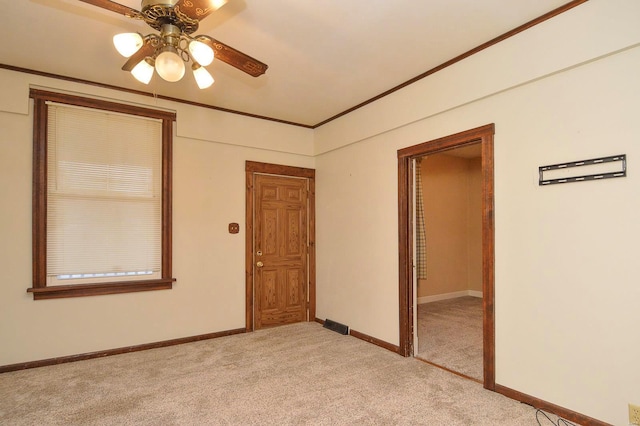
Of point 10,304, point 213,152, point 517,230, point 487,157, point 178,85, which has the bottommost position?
point 10,304

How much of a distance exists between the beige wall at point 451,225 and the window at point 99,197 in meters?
4.42

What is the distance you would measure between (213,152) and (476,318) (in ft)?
14.3

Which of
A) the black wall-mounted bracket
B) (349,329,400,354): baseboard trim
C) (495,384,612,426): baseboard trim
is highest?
the black wall-mounted bracket

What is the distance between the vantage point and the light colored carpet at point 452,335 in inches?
136

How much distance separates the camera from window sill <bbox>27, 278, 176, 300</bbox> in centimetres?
340

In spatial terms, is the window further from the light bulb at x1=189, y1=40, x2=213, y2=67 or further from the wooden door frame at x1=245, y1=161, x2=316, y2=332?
the light bulb at x1=189, y1=40, x2=213, y2=67

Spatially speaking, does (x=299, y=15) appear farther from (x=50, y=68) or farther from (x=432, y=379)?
(x=432, y=379)

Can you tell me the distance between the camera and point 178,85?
3.72 meters

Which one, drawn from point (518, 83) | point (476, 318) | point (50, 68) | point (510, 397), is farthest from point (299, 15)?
point (476, 318)

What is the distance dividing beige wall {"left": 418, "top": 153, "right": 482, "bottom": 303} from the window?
442cm

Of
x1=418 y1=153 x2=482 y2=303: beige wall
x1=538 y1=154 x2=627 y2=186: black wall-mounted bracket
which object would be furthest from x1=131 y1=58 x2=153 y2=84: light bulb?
x1=418 y1=153 x2=482 y2=303: beige wall

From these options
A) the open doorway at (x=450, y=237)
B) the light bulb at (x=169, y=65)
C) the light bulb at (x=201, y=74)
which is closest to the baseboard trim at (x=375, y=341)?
the open doorway at (x=450, y=237)

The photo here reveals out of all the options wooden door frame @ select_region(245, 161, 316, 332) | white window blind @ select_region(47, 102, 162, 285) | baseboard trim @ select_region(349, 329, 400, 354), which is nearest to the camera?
white window blind @ select_region(47, 102, 162, 285)

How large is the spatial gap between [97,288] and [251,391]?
2046 mm
